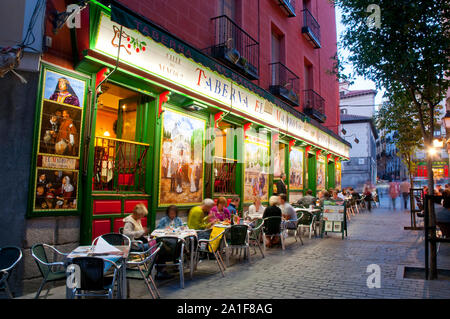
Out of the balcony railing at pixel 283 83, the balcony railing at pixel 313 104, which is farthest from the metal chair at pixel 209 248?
the balcony railing at pixel 313 104

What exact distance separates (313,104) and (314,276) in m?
12.8

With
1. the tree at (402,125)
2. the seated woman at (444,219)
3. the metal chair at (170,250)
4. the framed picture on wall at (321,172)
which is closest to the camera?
the metal chair at (170,250)

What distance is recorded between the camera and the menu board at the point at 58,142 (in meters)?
5.19

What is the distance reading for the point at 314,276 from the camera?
5617 mm

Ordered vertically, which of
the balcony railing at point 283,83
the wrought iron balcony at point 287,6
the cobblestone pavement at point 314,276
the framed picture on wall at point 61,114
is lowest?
the cobblestone pavement at point 314,276

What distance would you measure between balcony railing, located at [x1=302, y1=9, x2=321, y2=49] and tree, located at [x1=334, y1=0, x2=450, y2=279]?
685cm

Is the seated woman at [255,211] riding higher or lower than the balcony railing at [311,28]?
lower

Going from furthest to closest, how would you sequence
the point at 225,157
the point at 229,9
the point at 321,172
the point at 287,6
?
the point at 321,172 < the point at 287,6 < the point at 229,9 < the point at 225,157

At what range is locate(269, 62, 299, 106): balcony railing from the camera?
12891 millimetres

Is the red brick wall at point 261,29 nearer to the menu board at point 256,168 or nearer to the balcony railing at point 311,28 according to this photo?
the balcony railing at point 311,28

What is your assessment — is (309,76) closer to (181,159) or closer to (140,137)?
(181,159)

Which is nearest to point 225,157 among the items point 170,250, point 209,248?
point 209,248

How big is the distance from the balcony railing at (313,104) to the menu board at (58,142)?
12617 mm
